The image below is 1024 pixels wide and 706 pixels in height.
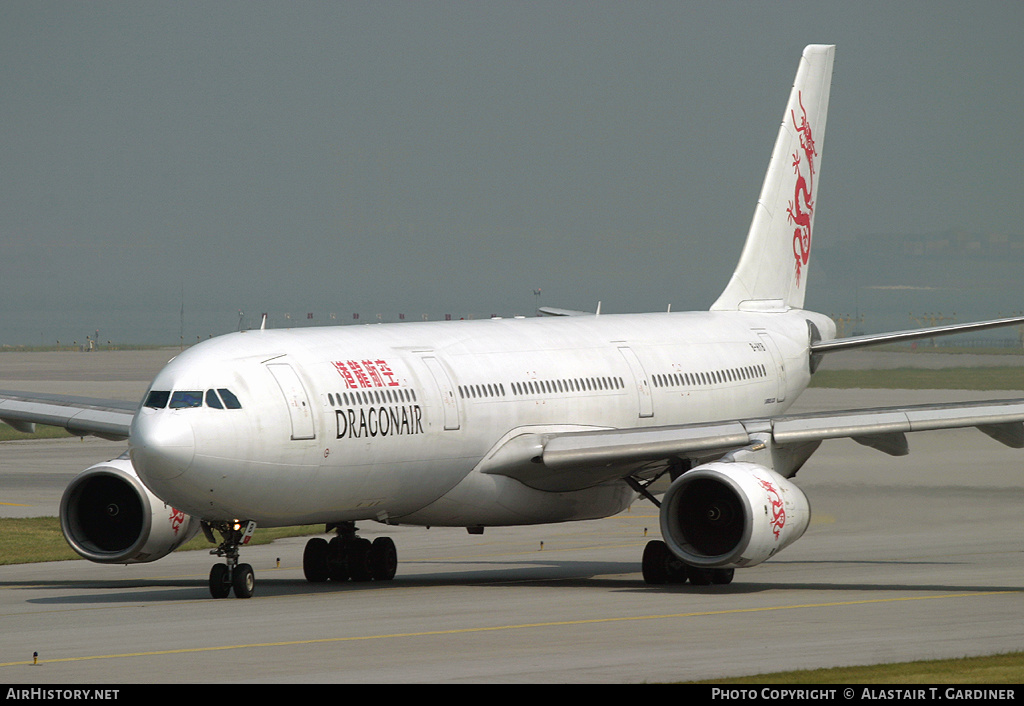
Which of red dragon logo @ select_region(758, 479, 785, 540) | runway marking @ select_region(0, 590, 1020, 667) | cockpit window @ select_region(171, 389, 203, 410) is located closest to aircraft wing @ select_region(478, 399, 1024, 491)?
red dragon logo @ select_region(758, 479, 785, 540)

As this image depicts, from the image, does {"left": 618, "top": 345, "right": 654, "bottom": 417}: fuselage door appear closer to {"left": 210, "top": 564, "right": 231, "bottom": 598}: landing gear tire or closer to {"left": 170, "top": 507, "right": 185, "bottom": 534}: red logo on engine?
{"left": 170, "top": 507, "right": 185, "bottom": 534}: red logo on engine

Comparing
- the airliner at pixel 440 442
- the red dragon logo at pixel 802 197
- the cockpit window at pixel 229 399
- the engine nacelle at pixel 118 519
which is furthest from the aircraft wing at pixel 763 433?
the red dragon logo at pixel 802 197

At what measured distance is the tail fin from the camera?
40625 millimetres

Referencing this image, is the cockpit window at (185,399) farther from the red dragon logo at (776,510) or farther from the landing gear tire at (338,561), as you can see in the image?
the red dragon logo at (776,510)

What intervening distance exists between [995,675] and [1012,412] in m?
12.0

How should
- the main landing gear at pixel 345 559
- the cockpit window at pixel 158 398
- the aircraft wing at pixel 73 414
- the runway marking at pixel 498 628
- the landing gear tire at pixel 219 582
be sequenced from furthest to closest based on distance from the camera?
1. the aircraft wing at pixel 73 414
2. the main landing gear at pixel 345 559
3. the landing gear tire at pixel 219 582
4. the cockpit window at pixel 158 398
5. the runway marking at pixel 498 628

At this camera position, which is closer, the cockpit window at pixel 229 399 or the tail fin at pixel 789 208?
the cockpit window at pixel 229 399

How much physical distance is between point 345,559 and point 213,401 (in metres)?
5.99

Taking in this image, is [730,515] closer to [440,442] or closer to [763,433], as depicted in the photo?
[763,433]

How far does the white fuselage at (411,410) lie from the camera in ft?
80.8

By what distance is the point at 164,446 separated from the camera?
78.6ft

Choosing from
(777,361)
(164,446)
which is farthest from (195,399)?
(777,361)
